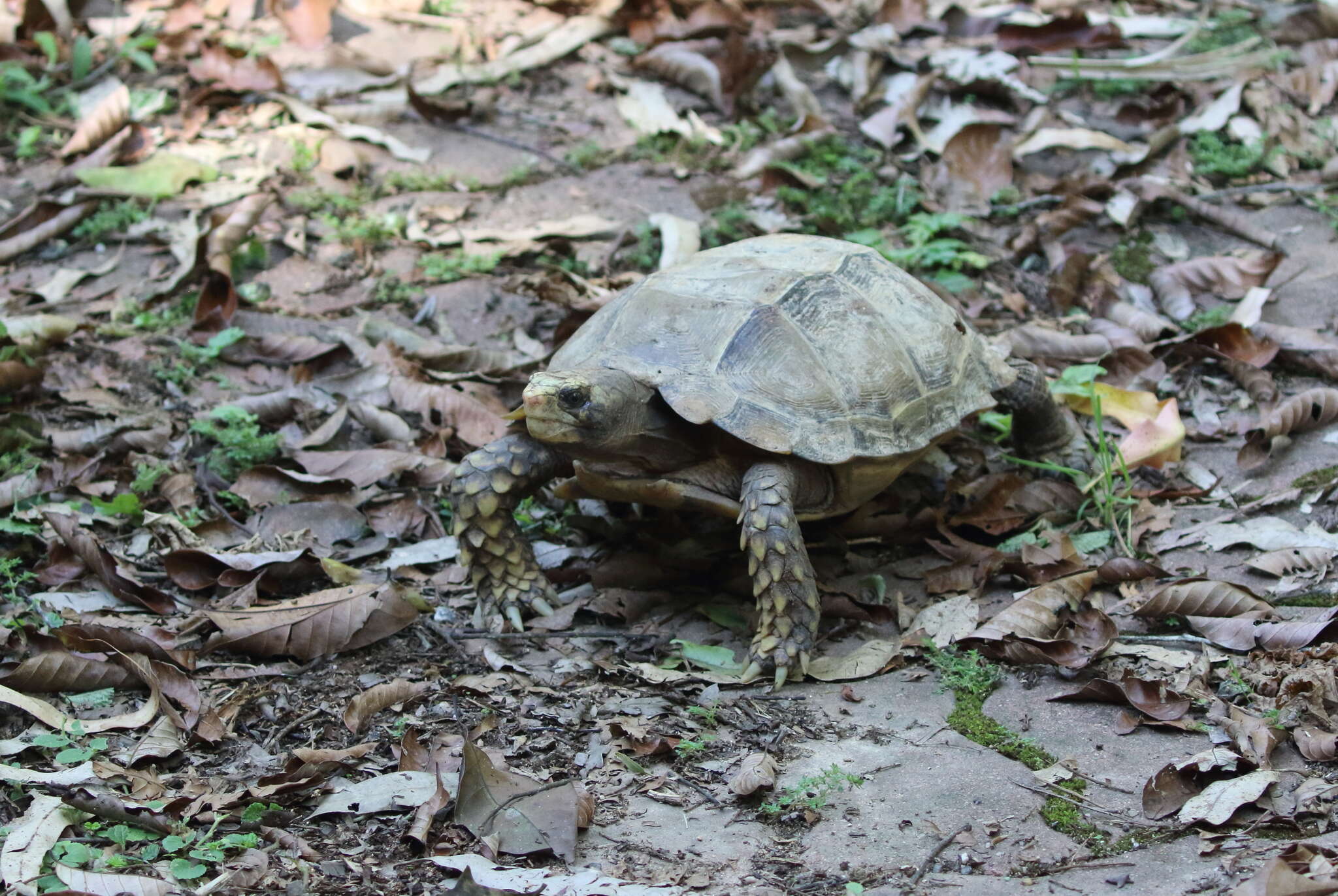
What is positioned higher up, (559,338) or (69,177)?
(69,177)

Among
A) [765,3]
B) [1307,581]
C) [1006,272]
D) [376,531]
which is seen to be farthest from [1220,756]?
[765,3]

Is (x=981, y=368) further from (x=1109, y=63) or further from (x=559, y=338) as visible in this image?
(x=1109, y=63)

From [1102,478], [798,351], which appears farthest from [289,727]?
[1102,478]

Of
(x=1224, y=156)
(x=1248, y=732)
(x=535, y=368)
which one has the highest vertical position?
(x=1248, y=732)

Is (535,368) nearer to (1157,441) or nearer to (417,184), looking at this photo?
(417,184)

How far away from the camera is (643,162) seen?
7.38 m

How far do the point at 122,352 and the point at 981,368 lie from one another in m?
3.92

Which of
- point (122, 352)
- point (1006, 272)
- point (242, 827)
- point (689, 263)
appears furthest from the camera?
point (1006, 272)

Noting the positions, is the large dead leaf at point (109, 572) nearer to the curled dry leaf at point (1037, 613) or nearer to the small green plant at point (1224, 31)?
the curled dry leaf at point (1037, 613)

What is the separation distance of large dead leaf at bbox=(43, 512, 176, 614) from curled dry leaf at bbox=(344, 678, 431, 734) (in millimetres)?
979

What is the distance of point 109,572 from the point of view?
4.23m

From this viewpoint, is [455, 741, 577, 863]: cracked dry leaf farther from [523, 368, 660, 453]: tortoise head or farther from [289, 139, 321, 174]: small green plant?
[289, 139, 321, 174]: small green plant

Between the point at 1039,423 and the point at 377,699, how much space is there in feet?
9.88

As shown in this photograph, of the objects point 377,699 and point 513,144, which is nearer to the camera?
point 377,699
